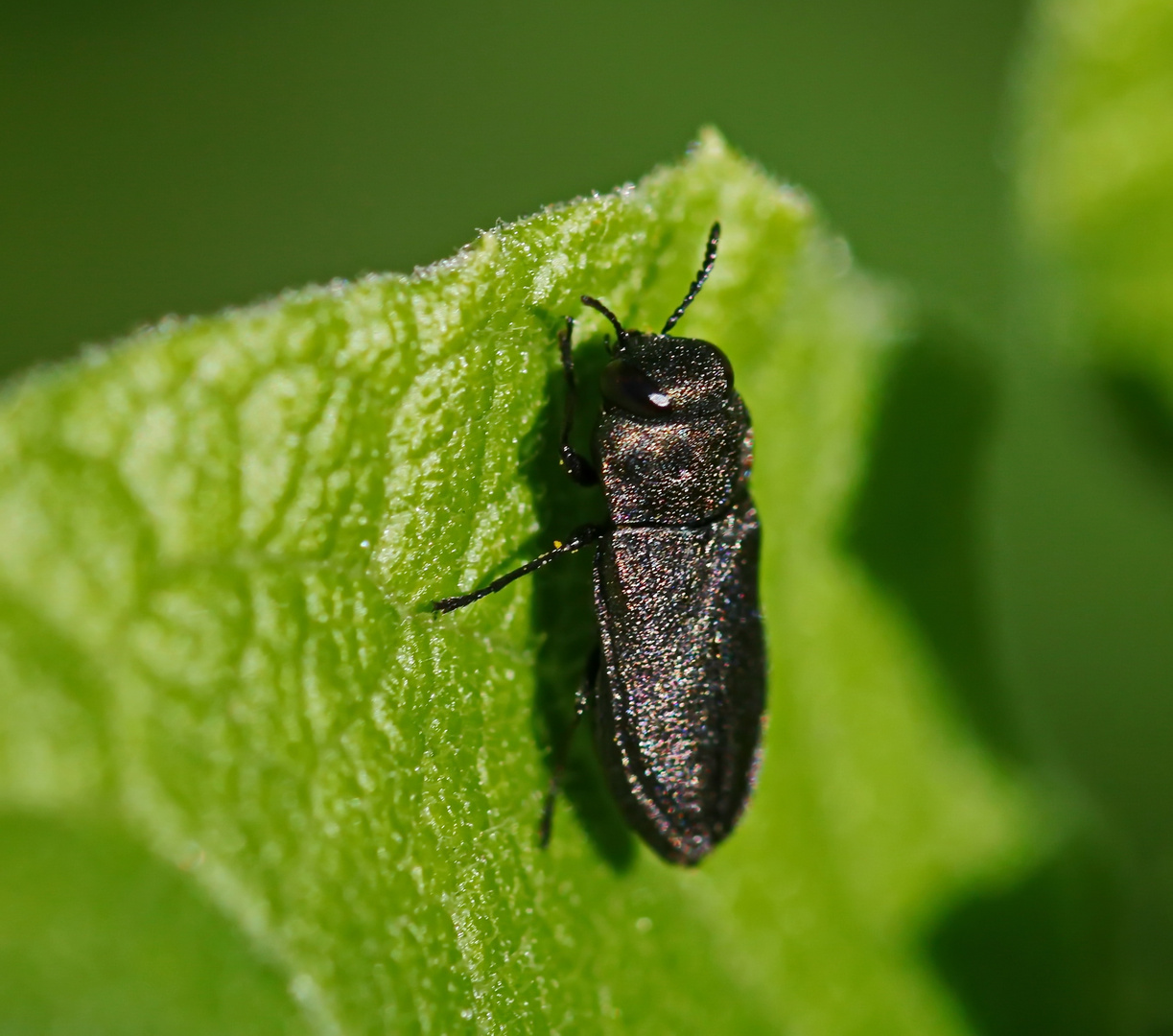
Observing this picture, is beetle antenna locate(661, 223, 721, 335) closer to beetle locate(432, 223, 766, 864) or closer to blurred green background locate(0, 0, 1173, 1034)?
beetle locate(432, 223, 766, 864)

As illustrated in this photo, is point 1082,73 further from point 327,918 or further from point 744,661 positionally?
point 327,918

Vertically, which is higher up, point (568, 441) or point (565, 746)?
point (568, 441)

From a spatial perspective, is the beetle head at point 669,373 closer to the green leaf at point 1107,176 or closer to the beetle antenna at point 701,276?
the beetle antenna at point 701,276

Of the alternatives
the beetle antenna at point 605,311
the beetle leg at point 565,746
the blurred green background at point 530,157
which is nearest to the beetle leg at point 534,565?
the beetle leg at point 565,746

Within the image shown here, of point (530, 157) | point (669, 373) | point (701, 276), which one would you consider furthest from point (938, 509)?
point (530, 157)

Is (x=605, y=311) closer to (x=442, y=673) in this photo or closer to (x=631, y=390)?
(x=631, y=390)

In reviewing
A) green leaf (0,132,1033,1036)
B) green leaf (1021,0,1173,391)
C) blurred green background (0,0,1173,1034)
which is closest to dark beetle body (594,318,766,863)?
green leaf (0,132,1033,1036)
